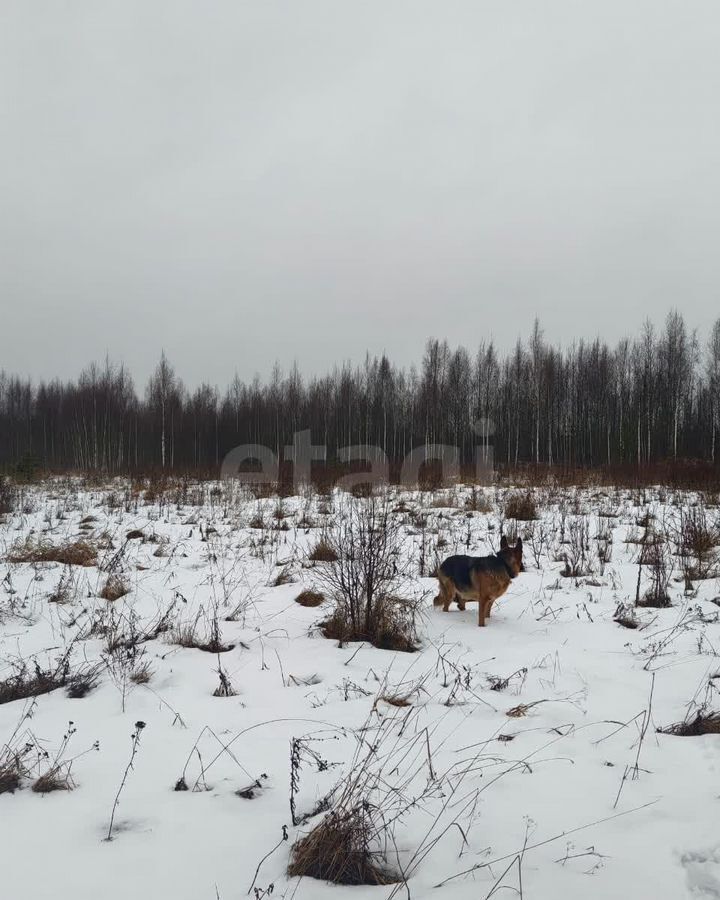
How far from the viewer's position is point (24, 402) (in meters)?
56.5

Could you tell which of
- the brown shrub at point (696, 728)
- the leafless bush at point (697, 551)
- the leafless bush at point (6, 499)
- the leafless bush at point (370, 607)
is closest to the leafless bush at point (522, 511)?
the leafless bush at point (697, 551)

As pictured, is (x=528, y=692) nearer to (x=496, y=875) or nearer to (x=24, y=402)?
(x=496, y=875)

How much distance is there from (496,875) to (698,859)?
2.22 ft

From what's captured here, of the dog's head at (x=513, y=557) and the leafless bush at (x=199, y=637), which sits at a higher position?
the dog's head at (x=513, y=557)

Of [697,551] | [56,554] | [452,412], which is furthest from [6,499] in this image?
[452,412]

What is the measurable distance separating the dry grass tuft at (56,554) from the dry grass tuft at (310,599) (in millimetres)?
3232

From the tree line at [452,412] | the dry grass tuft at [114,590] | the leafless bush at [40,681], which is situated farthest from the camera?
the tree line at [452,412]

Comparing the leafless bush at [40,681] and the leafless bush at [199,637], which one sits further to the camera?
the leafless bush at [199,637]

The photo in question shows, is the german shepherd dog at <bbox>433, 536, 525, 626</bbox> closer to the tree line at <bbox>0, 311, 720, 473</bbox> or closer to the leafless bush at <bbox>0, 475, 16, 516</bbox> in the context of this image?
the leafless bush at <bbox>0, 475, 16, 516</bbox>

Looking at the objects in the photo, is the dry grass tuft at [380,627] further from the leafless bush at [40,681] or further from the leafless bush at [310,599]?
the leafless bush at [40,681]

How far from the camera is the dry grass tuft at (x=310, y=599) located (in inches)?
205

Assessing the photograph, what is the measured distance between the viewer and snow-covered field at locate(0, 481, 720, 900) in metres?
1.66

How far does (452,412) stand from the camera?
41.8 metres

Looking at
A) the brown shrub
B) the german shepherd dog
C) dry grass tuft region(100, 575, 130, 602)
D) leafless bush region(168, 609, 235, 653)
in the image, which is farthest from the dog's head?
dry grass tuft region(100, 575, 130, 602)
